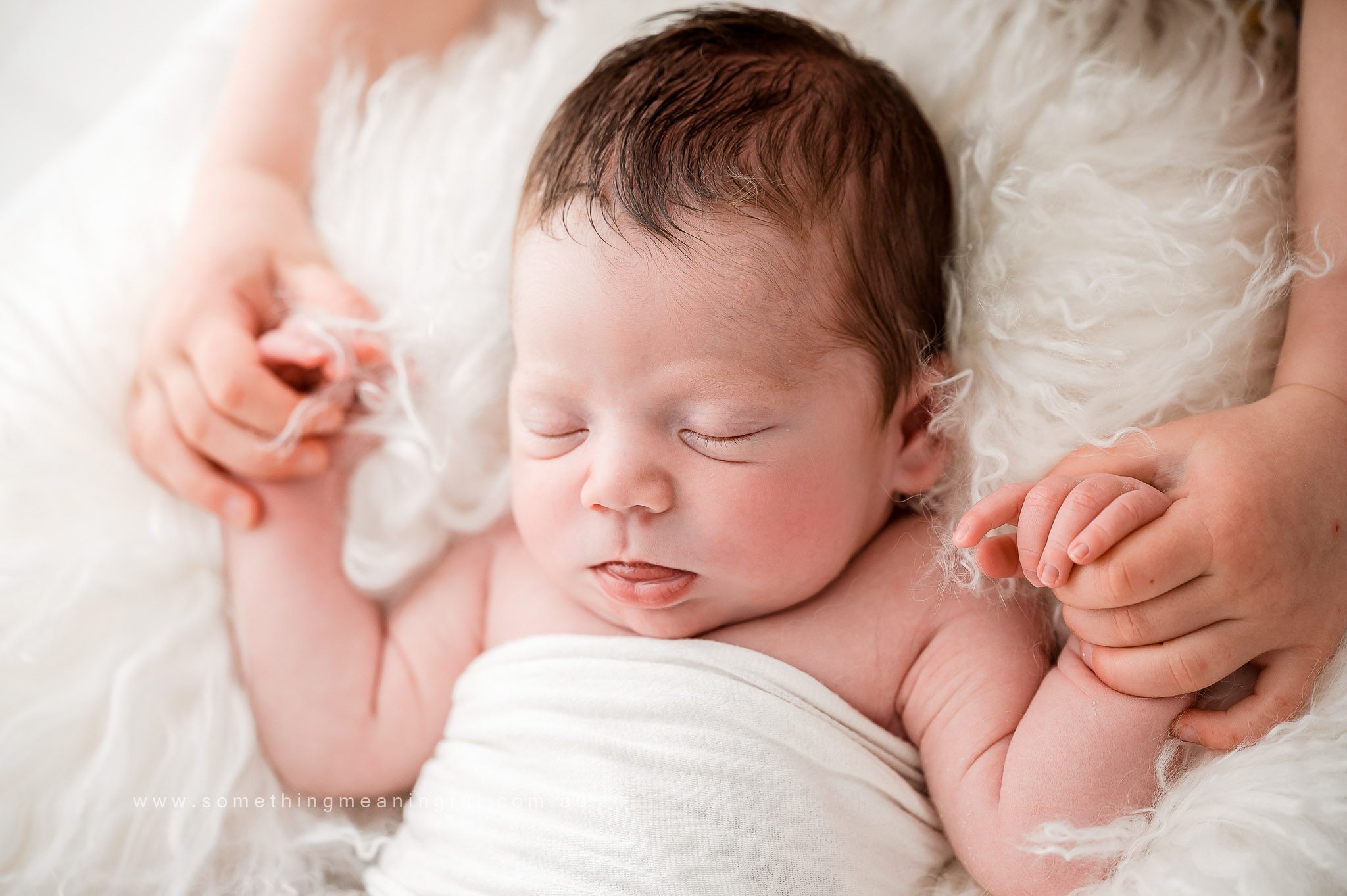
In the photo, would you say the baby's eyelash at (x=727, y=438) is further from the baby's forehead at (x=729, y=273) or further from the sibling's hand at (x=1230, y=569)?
the sibling's hand at (x=1230, y=569)

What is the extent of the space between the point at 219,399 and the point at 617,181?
46 cm

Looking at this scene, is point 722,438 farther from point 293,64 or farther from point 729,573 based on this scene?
point 293,64

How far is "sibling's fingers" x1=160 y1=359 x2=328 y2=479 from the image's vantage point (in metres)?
1.08

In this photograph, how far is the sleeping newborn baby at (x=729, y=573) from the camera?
0.95 m

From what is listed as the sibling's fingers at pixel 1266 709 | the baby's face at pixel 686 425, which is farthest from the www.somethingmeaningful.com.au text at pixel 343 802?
the sibling's fingers at pixel 1266 709

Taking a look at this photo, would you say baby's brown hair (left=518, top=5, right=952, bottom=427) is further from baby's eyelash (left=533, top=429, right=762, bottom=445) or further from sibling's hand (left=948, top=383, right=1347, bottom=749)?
sibling's hand (left=948, top=383, right=1347, bottom=749)

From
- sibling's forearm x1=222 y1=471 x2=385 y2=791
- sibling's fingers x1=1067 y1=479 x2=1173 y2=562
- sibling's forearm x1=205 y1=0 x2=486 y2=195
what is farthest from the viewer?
sibling's forearm x1=205 y1=0 x2=486 y2=195

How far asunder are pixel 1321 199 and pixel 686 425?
627mm

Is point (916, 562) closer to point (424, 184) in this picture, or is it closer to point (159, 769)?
point (424, 184)

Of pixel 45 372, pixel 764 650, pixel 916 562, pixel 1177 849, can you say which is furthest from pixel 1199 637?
pixel 45 372

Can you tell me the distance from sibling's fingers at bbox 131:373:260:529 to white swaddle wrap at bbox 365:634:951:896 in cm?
34

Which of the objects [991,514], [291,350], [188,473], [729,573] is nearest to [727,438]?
[729,573]

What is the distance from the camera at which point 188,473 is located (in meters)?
1.11

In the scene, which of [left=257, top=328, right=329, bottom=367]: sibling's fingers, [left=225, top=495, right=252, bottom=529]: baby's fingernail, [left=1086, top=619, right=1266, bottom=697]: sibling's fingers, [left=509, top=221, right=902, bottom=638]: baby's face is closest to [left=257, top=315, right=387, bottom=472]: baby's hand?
[left=257, top=328, right=329, bottom=367]: sibling's fingers
